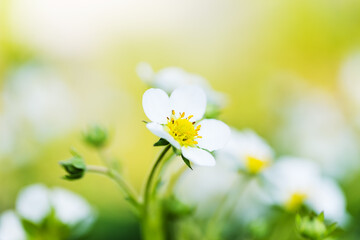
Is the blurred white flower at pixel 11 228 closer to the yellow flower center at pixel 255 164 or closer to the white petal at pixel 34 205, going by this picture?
the white petal at pixel 34 205

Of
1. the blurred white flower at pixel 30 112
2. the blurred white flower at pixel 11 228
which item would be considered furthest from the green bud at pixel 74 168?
the blurred white flower at pixel 30 112

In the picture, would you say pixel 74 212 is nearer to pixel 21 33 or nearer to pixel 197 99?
pixel 197 99

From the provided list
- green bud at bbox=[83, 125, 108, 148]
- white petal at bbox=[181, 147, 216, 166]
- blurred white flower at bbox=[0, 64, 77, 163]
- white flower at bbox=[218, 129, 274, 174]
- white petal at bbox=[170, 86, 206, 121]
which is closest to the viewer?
white petal at bbox=[181, 147, 216, 166]

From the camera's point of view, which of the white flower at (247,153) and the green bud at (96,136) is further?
the white flower at (247,153)

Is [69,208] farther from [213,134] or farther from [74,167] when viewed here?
[213,134]

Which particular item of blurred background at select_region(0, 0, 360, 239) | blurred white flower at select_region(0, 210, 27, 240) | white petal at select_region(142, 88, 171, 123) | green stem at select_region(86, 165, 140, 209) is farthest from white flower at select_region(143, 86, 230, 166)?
blurred white flower at select_region(0, 210, 27, 240)

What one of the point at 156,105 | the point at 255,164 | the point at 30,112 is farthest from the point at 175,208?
the point at 30,112

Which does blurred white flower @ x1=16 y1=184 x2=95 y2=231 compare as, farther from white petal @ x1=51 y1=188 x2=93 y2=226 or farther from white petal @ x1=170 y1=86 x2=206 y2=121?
white petal @ x1=170 y1=86 x2=206 y2=121
